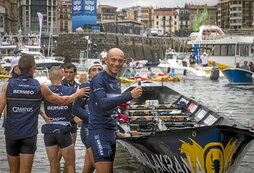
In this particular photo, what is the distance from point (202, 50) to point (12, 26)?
9047 cm

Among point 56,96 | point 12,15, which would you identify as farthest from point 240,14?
point 56,96

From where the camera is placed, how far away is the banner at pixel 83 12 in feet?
271

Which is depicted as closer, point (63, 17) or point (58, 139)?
point (58, 139)

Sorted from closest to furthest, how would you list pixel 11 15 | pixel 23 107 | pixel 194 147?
pixel 23 107
pixel 194 147
pixel 11 15

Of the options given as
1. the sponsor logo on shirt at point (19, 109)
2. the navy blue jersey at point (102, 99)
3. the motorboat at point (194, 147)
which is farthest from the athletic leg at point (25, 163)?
the motorboat at point (194, 147)

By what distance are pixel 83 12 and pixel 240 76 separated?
49.8m

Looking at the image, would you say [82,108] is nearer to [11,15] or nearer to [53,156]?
[53,156]

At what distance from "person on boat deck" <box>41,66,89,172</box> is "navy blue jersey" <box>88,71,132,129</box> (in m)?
1.18

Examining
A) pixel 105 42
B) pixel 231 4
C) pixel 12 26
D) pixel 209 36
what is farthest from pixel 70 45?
pixel 231 4

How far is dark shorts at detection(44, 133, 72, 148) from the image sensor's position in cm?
782

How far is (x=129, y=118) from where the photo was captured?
12.2 meters

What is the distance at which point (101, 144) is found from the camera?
22.0 feet

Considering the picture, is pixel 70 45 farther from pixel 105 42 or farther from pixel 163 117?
pixel 163 117

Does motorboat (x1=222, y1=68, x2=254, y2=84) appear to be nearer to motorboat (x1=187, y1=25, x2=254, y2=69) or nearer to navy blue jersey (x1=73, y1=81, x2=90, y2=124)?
motorboat (x1=187, y1=25, x2=254, y2=69)
